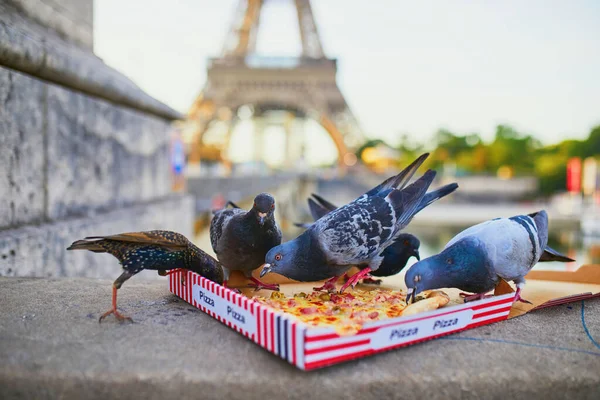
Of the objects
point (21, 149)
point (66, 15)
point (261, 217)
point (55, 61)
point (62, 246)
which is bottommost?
point (62, 246)

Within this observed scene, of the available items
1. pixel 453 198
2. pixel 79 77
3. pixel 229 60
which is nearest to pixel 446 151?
pixel 453 198

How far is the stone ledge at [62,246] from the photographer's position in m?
2.98

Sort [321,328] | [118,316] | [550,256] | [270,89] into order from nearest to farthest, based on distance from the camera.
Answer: [321,328]
[118,316]
[550,256]
[270,89]

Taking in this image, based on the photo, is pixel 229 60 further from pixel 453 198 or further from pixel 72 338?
pixel 72 338

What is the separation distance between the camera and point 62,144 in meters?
3.69

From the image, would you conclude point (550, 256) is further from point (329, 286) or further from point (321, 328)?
point (321, 328)

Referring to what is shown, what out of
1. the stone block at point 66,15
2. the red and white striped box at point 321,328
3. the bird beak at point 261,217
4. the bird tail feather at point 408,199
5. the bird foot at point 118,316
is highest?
the stone block at point 66,15

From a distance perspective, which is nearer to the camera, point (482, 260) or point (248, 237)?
point (482, 260)

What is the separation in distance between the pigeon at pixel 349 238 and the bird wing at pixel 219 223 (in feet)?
1.42

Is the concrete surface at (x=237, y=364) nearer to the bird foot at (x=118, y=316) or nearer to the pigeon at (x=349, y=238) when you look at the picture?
the bird foot at (x=118, y=316)

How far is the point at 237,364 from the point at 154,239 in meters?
0.75

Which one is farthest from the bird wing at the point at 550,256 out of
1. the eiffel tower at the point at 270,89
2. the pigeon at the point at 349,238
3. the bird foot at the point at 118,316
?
the eiffel tower at the point at 270,89

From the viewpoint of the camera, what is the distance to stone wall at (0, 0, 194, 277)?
3.11m

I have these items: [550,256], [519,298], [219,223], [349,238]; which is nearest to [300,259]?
[349,238]
